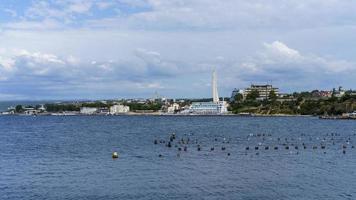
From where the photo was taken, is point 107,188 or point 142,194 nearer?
point 142,194

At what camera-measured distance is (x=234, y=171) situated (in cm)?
7800

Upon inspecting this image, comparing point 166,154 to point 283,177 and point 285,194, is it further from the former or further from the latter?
point 285,194

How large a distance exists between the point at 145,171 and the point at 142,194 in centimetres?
1798

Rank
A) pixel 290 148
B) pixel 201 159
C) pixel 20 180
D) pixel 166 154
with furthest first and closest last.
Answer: pixel 290 148
pixel 166 154
pixel 201 159
pixel 20 180

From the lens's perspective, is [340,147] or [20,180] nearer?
[20,180]

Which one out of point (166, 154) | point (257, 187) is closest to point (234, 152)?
point (166, 154)

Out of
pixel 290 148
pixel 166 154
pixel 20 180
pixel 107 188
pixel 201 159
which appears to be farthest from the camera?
pixel 290 148

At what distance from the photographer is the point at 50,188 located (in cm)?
6469

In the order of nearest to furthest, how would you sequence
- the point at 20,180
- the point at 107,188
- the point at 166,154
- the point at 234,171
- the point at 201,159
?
the point at 107,188 → the point at 20,180 → the point at 234,171 → the point at 201,159 → the point at 166,154

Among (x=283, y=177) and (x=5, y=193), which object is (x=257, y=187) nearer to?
(x=283, y=177)

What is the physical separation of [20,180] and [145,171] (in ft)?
54.1

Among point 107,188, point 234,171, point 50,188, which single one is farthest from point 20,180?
point 234,171

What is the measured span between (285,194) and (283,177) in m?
12.1

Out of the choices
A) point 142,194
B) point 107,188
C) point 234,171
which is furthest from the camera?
point 234,171
